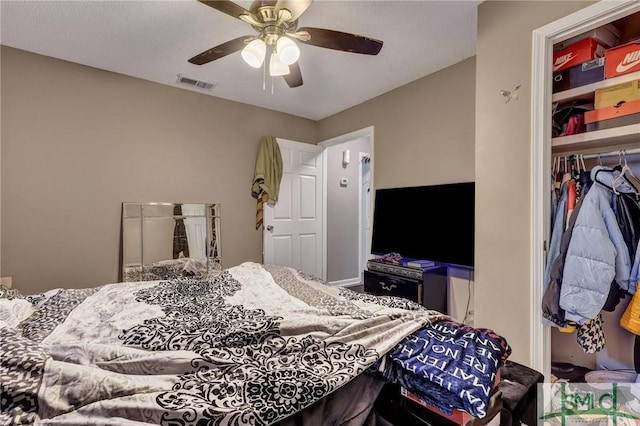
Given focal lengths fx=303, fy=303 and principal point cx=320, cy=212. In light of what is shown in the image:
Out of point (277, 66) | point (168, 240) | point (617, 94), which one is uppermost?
point (277, 66)

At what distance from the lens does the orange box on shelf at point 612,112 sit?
161 centimetres

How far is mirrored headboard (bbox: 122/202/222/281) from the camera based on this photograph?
2963 millimetres

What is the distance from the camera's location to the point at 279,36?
1765 mm

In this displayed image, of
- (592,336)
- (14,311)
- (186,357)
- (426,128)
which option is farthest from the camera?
(426,128)

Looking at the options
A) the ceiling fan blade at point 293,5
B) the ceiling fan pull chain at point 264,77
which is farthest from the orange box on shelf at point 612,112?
the ceiling fan pull chain at point 264,77

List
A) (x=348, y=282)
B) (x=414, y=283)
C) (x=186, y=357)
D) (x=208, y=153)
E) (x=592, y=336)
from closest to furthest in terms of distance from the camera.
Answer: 1. (x=186, y=357)
2. (x=592, y=336)
3. (x=414, y=283)
4. (x=208, y=153)
5. (x=348, y=282)

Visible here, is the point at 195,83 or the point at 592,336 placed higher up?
the point at 195,83

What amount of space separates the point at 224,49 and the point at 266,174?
188 cm

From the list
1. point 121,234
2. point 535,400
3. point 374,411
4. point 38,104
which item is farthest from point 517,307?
point 38,104

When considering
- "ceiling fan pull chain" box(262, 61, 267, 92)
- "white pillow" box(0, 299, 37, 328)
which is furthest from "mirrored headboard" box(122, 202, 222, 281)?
"white pillow" box(0, 299, 37, 328)

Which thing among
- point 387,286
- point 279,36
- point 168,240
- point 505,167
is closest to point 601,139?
point 505,167

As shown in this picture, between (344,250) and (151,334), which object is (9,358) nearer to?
(151,334)

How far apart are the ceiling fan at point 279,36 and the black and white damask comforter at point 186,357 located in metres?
1.42

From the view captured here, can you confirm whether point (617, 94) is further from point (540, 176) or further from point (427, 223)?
point (427, 223)
